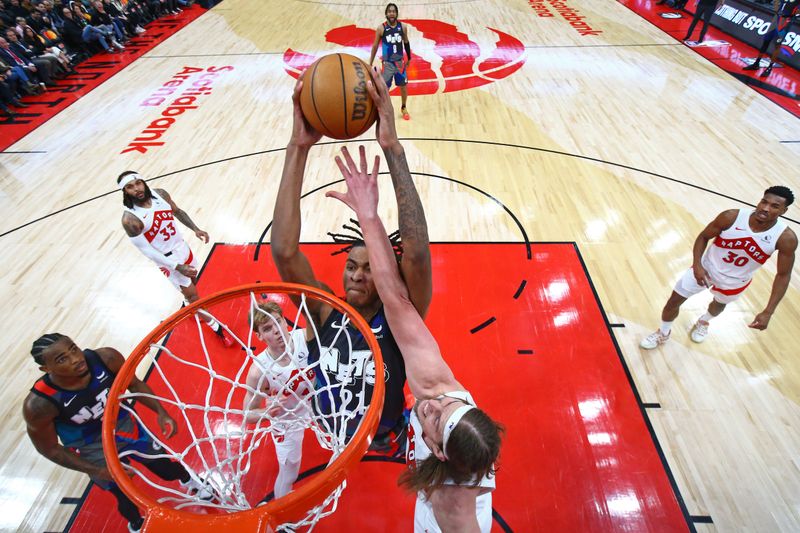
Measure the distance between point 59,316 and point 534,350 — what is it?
177 inches

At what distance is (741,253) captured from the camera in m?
3.21

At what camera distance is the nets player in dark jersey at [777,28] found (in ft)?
28.1

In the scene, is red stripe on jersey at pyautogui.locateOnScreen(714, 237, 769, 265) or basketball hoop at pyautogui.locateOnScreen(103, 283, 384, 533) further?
red stripe on jersey at pyautogui.locateOnScreen(714, 237, 769, 265)

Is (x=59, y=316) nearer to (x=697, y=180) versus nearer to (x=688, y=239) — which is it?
(x=688, y=239)

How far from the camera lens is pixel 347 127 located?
2082mm

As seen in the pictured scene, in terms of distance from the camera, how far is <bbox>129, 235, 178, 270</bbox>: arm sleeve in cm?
351

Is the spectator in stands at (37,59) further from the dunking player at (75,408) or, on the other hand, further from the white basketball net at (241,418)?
the dunking player at (75,408)

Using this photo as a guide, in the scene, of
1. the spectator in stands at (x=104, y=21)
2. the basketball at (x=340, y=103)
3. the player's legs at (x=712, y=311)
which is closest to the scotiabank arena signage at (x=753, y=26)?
the player's legs at (x=712, y=311)

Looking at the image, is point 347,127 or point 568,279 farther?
point 568,279

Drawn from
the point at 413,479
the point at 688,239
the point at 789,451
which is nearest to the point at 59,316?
the point at 413,479

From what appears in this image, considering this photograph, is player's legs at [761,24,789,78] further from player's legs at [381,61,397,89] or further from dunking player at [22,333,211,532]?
dunking player at [22,333,211,532]

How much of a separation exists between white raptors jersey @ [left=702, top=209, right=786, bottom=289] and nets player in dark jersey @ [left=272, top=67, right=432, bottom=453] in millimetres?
2677

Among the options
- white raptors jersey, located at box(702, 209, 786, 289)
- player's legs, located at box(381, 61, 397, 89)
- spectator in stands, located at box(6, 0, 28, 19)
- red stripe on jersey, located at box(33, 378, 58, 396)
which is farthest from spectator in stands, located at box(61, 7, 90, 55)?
white raptors jersey, located at box(702, 209, 786, 289)

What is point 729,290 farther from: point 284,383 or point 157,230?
point 157,230
